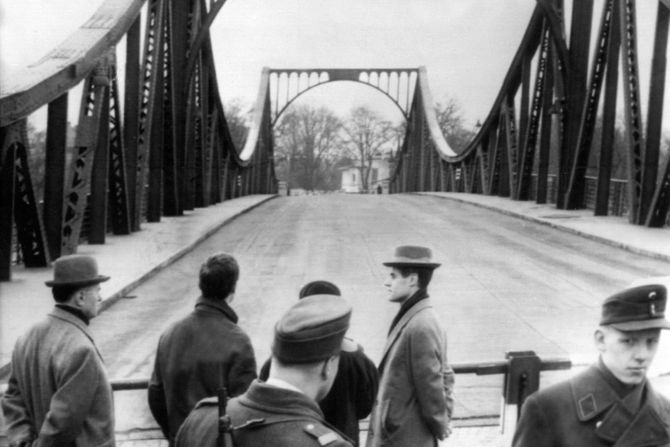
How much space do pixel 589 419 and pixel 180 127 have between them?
21976mm

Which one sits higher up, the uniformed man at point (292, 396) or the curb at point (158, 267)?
the uniformed man at point (292, 396)

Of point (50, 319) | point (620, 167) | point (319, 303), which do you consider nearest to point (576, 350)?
point (50, 319)

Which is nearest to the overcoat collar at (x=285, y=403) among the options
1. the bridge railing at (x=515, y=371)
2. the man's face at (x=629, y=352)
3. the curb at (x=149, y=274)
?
the man's face at (x=629, y=352)

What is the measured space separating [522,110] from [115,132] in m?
16.8

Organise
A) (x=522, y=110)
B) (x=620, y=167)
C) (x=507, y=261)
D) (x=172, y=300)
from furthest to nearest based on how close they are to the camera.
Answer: (x=620, y=167) → (x=522, y=110) → (x=507, y=261) → (x=172, y=300)

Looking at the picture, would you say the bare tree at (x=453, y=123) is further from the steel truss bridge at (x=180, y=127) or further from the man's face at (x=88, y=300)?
the man's face at (x=88, y=300)

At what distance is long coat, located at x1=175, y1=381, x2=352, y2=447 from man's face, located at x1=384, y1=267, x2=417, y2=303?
240cm

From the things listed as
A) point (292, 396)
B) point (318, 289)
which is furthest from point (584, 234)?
point (292, 396)

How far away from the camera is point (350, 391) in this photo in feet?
14.8

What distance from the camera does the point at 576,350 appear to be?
370 inches

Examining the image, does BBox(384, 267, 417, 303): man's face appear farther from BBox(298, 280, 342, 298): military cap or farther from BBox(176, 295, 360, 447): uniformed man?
BBox(176, 295, 360, 447): uniformed man

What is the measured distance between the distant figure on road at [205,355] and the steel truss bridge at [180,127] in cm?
768

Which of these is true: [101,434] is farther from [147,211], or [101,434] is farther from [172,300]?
[147,211]

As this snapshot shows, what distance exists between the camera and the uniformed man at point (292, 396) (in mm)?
2547
